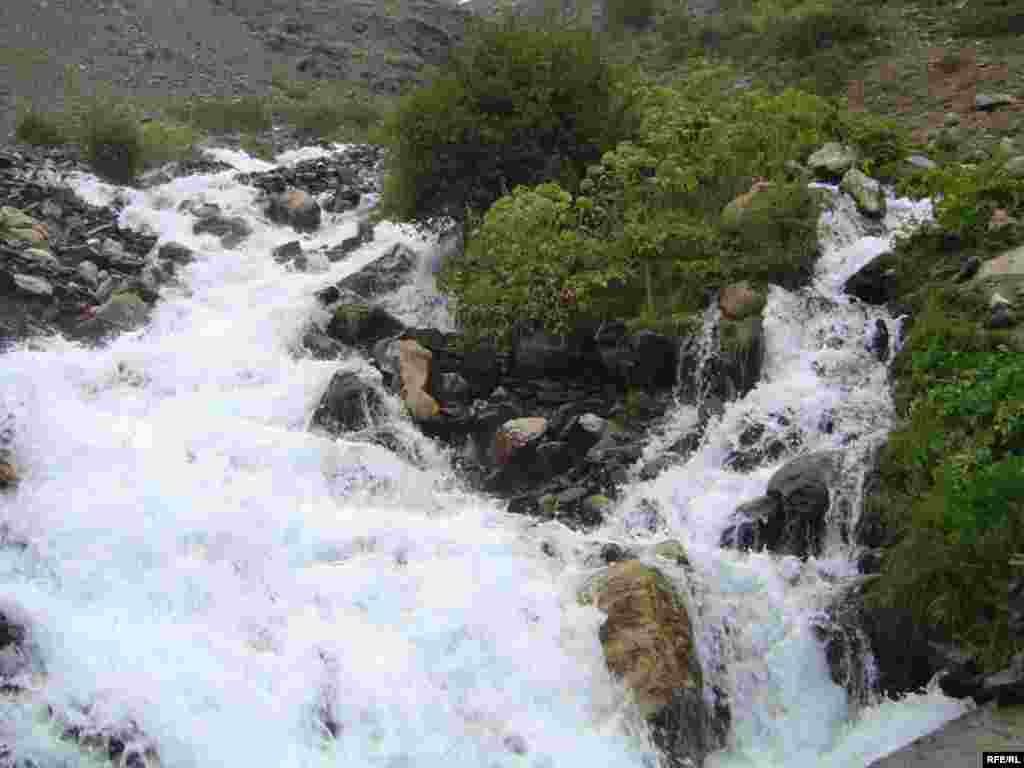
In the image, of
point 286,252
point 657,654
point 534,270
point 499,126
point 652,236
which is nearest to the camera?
point 657,654

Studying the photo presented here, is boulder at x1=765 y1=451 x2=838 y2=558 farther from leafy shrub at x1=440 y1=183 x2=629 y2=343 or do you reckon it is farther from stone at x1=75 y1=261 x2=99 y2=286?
stone at x1=75 y1=261 x2=99 y2=286

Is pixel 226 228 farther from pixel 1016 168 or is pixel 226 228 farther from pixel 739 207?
pixel 1016 168

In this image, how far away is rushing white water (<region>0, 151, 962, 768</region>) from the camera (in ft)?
21.8

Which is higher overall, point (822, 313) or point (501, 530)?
point (822, 313)

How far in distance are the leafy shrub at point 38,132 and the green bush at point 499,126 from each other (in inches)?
356

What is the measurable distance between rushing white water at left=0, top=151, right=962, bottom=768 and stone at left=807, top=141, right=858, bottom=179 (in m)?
2.17

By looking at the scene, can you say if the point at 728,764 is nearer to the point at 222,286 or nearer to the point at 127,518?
the point at 127,518

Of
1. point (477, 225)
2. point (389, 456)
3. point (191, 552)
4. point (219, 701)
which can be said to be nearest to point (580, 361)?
point (389, 456)

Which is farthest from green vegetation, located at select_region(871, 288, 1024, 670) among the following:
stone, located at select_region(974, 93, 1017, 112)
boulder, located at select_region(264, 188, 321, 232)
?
boulder, located at select_region(264, 188, 321, 232)

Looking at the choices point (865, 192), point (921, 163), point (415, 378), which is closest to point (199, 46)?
point (415, 378)

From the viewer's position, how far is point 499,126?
14.7 meters

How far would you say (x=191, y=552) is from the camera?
8.38 metres

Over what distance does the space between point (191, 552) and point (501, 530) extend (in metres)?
2.67

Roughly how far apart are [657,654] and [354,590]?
2.46 metres
